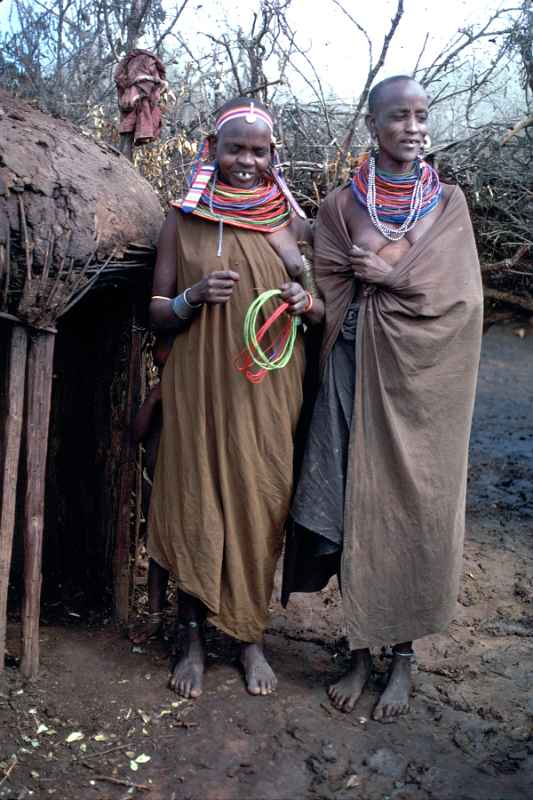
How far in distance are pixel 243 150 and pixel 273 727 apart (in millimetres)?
2066

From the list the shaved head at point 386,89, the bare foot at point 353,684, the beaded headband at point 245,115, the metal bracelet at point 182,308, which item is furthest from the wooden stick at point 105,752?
the shaved head at point 386,89

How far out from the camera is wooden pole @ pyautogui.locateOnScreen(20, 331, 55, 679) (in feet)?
9.86

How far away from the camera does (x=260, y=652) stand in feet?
11.0

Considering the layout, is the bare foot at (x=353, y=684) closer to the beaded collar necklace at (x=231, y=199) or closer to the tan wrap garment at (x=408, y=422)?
the tan wrap garment at (x=408, y=422)

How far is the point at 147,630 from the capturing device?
3600mm

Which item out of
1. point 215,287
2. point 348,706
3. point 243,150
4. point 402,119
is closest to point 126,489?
point 215,287

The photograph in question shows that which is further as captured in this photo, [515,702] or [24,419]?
[515,702]

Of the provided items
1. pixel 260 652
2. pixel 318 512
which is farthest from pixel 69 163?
pixel 260 652

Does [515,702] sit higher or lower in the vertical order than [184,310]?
lower

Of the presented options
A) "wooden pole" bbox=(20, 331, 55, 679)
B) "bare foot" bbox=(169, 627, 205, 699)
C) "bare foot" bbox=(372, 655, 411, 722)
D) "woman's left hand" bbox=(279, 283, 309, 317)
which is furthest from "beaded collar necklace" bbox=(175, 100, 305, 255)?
"bare foot" bbox=(372, 655, 411, 722)

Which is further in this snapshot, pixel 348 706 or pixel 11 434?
pixel 348 706

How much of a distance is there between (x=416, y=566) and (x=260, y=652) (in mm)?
749

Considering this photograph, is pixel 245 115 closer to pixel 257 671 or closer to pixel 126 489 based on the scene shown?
pixel 126 489

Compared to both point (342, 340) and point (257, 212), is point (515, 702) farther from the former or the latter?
point (257, 212)
